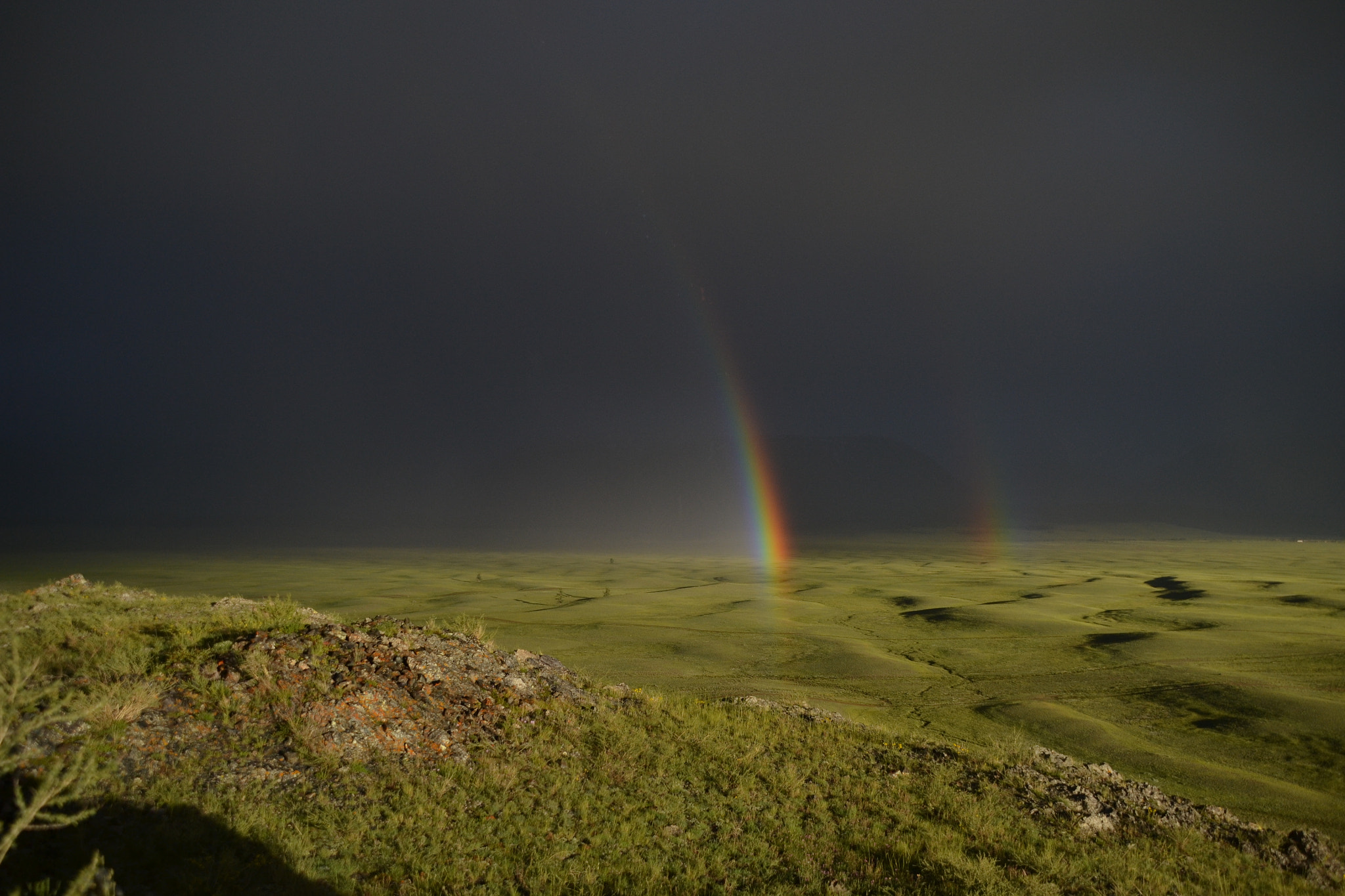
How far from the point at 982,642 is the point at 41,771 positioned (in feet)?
110

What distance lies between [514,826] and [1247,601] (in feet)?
185

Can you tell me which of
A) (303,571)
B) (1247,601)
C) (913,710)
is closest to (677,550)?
(303,571)

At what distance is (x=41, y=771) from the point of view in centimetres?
695

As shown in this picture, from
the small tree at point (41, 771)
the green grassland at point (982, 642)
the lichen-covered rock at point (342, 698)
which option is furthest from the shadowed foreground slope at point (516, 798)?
the green grassland at point (982, 642)

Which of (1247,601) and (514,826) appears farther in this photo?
(1247,601)

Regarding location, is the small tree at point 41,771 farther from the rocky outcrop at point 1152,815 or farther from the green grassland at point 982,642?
the green grassland at point 982,642

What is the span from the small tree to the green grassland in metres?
13.8

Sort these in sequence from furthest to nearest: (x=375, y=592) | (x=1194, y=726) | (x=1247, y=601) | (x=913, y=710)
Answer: (x=375, y=592)
(x=1247, y=601)
(x=913, y=710)
(x=1194, y=726)

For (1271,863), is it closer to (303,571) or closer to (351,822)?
(351,822)

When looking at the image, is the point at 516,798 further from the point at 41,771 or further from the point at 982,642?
the point at 982,642

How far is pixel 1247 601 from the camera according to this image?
152 ft

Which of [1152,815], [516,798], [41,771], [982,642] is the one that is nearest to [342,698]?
[516,798]

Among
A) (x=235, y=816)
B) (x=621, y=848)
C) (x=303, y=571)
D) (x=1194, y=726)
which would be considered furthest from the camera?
(x=303, y=571)

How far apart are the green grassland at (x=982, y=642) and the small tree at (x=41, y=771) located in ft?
45.3
